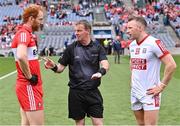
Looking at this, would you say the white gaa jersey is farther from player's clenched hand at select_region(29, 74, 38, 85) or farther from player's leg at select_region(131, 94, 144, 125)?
player's clenched hand at select_region(29, 74, 38, 85)

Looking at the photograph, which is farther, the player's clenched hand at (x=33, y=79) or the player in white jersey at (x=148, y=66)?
the player in white jersey at (x=148, y=66)

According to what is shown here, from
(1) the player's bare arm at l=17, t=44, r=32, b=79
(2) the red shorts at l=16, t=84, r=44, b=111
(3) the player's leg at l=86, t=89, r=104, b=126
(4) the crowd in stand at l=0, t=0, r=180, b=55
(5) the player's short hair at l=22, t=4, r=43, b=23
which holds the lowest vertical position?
(4) the crowd in stand at l=0, t=0, r=180, b=55

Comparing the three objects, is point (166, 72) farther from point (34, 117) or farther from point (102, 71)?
point (34, 117)

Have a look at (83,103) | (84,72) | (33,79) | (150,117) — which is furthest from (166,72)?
(33,79)

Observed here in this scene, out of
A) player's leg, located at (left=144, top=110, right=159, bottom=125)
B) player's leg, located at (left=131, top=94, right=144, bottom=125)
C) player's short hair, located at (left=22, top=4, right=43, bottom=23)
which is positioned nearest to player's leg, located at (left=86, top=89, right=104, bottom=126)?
player's leg, located at (left=131, top=94, right=144, bottom=125)

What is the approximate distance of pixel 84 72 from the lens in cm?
796

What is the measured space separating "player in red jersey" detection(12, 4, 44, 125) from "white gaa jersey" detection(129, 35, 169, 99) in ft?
4.50

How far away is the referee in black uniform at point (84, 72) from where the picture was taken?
312 inches

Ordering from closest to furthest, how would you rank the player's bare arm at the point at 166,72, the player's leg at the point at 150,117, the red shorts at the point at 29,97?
the red shorts at the point at 29,97, the player's bare arm at the point at 166,72, the player's leg at the point at 150,117

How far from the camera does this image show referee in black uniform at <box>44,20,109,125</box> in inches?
312

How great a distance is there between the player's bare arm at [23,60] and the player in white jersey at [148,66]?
4.90 ft

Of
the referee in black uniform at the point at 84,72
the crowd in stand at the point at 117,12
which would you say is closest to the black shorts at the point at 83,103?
the referee in black uniform at the point at 84,72

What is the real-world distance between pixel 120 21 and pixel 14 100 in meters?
42.7

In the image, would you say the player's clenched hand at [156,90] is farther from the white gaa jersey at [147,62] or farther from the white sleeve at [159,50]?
the white sleeve at [159,50]
